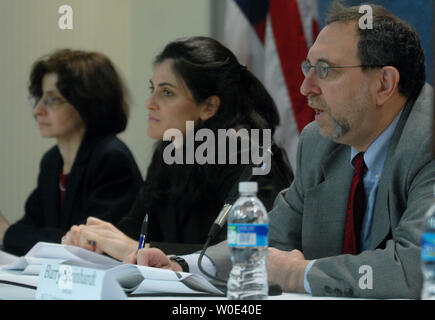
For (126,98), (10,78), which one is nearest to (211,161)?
(126,98)

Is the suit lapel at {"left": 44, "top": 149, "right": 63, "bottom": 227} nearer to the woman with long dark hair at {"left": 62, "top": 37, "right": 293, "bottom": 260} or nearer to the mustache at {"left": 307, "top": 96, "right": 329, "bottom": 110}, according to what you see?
the woman with long dark hair at {"left": 62, "top": 37, "right": 293, "bottom": 260}

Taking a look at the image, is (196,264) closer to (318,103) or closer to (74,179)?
(318,103)

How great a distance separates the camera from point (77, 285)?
124 cm

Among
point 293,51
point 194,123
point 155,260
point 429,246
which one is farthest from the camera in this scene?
point 293,51

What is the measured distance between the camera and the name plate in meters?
1.22

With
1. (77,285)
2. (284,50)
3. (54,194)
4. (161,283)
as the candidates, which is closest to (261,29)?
(284,50)

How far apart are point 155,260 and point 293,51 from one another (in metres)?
1.69

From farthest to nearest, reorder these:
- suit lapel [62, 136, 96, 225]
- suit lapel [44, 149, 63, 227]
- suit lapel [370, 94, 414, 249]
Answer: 1. suit lapel [44, 149, 63, 227]
2. suit lapel [62, 136, 96, 225]
3. suit lapel [370, 94, 414, 249]

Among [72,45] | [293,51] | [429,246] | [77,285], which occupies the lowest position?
[77,285]

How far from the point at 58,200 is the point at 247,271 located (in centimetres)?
214

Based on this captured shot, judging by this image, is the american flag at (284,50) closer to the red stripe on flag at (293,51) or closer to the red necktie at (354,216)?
the red stripe on flag at (293,51)

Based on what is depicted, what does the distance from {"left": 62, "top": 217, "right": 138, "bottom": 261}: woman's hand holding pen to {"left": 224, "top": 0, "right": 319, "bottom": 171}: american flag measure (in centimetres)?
102

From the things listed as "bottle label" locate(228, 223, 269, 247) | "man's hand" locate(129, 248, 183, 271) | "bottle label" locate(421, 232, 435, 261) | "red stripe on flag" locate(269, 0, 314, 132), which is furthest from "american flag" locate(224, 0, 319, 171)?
"bottle label" locate(421, 232, 435, 261)
